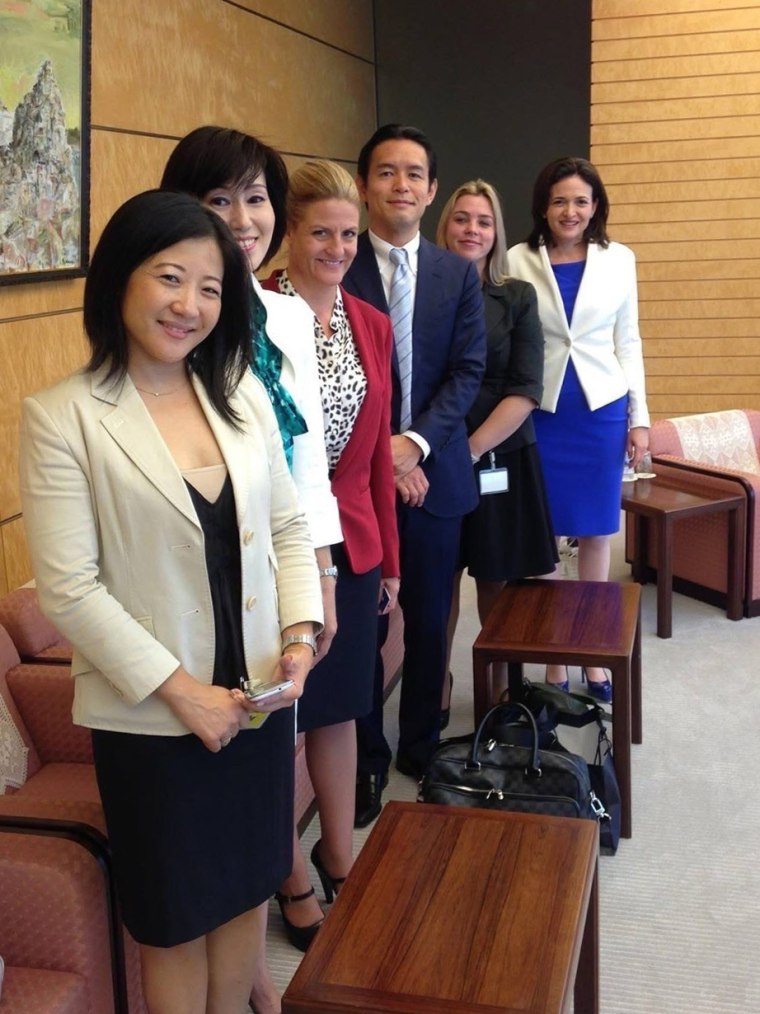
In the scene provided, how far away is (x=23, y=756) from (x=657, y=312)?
5.84 metres

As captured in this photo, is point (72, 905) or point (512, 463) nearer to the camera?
point (72, 905)

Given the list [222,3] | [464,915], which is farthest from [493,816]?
[222,3]

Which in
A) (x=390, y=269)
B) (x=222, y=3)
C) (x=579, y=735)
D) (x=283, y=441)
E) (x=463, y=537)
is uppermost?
(x=222, y=3)

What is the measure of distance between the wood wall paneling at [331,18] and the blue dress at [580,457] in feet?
11.4

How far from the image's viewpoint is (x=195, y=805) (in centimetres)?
180

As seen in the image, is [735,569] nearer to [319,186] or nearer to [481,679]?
[481,679]

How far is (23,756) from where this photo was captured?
277cm

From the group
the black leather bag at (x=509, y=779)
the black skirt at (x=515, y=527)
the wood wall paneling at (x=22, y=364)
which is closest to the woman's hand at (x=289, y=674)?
the black leather bag at (x=509, y=779)

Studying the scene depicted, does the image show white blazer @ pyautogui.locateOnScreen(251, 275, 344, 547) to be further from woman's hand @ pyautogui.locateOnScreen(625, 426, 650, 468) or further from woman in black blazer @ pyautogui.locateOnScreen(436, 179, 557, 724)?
woman's hand @ pyautogui.locateOnScreen(625, 426, 650, 468)

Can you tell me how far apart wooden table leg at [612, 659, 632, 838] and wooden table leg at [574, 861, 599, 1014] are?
936 mm

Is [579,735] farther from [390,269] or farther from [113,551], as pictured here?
[113,551]

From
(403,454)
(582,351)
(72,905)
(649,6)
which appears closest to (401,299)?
(403,454)

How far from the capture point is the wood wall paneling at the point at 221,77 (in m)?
4.68

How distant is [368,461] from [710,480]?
9.97 ft
